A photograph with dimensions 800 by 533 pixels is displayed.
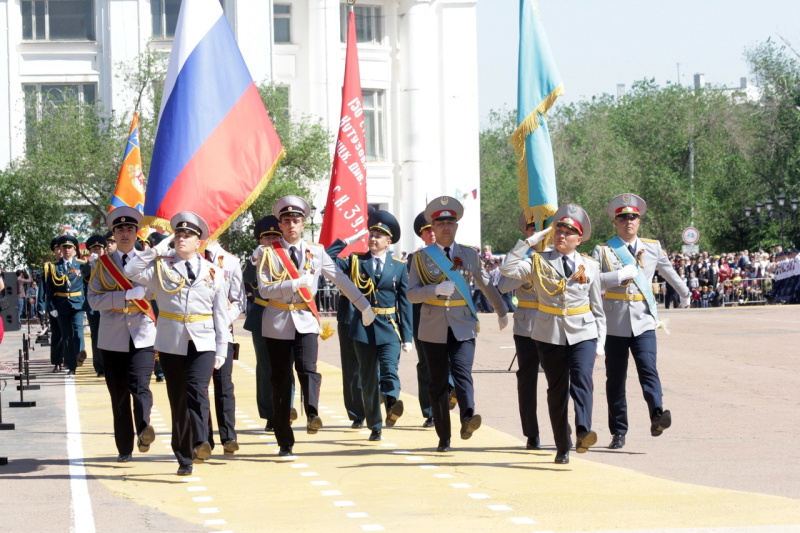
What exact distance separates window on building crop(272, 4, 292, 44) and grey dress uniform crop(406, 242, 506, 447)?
4433cm

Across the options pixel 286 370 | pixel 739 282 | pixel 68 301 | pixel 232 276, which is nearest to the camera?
pixel 286 370

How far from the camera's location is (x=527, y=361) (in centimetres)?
1159

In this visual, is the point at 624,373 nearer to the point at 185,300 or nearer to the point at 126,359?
the point at 185,300

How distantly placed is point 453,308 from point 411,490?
224cm

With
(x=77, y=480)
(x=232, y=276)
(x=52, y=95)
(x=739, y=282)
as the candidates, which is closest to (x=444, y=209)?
(x=232, y=276)

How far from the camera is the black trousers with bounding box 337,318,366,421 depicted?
13422mm

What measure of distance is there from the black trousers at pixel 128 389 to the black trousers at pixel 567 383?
322 centimetres

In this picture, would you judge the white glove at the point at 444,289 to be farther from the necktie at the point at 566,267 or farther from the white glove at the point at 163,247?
the white glove at the point at 163,247

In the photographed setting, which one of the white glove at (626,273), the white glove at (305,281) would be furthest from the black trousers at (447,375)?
the white glove at (626,273)

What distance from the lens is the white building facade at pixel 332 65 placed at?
51.4 m

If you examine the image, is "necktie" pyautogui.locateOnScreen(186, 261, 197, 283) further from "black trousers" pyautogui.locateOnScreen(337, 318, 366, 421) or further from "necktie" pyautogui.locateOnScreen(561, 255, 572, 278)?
"black trousers" pyautogui.locateOnScreen(337, 318, 366, 421)

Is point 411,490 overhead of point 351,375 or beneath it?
beneath

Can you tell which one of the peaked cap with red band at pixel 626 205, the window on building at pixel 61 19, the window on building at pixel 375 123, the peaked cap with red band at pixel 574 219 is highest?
the window on building at pixel 61 19

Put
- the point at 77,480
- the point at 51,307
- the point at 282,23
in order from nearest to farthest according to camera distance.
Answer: the point at 77,480 → the point at 51,307 → the point at 282,23
